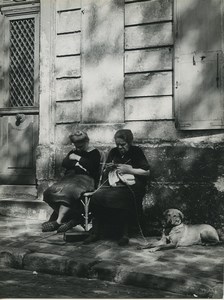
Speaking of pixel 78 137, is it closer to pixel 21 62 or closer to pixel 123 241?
pixel 123 241

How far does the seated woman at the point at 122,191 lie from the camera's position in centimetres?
562

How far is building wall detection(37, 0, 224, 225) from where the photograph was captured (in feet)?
20.6

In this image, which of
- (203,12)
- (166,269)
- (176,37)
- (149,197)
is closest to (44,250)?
(166,269)

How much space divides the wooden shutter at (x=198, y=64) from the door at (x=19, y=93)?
8.92 feet

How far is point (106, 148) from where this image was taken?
6.83 m

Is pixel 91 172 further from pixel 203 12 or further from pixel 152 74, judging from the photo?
pixel 203 12

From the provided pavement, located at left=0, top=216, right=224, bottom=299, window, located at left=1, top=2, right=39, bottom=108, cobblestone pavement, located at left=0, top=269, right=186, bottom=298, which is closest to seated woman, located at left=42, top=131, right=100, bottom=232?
pavement, located at left=0, top=216, right=224, bottom=299

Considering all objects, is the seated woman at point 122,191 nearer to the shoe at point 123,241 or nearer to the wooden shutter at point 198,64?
the shoe at point 123,241

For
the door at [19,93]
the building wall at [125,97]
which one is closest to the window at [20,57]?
the door at [19,93]

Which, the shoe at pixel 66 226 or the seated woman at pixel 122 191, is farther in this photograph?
the shoe at pixel 66 226

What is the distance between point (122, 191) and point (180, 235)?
93cm

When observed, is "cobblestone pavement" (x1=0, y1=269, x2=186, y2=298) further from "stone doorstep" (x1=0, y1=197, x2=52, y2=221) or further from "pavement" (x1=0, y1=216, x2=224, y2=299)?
"stone doorstep" (x1=0, y1=197, x2=52, y2=221)

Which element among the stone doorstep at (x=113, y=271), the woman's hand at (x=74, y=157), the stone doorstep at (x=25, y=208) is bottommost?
the stone doorstep at (x=113, y=271)

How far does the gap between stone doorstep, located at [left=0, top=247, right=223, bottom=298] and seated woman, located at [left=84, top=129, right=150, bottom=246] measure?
84cm
